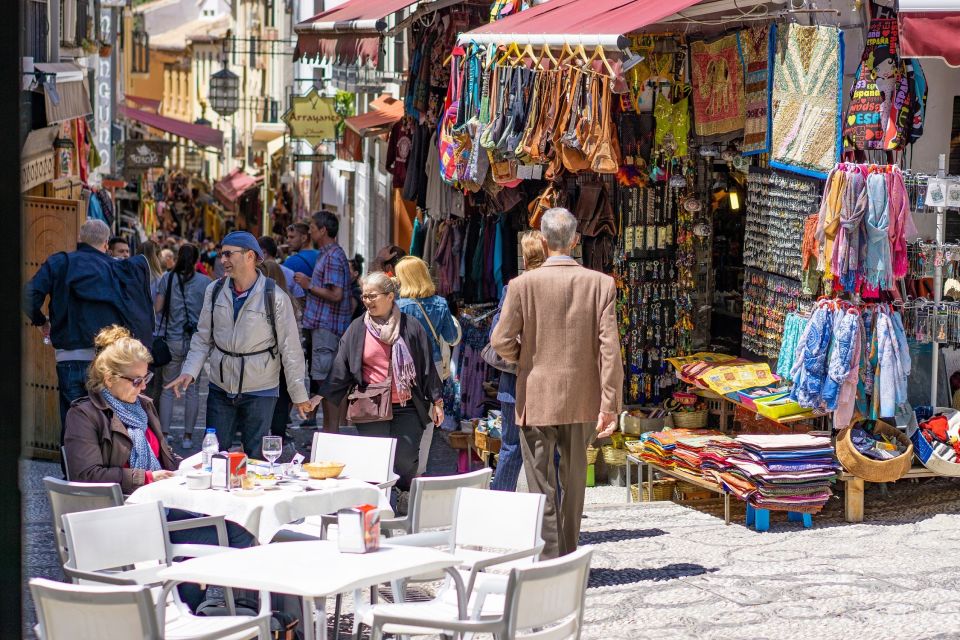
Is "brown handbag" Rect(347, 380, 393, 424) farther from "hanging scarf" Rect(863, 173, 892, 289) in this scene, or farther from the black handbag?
"hanging scarf" Rect(863, 173, 892, 289)

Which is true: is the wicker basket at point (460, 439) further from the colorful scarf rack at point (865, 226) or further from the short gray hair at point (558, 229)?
the short gray hair at point (558, 229)

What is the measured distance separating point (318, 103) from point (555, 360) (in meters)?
17.4

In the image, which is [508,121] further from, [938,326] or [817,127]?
[938,326]

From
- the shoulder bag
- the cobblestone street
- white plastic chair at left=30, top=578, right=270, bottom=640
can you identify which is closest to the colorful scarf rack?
the cobblestone street

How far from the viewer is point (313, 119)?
24.0 m

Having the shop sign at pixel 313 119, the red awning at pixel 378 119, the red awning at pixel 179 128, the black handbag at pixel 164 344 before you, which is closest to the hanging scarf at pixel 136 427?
the black handbag at pixel 164 344

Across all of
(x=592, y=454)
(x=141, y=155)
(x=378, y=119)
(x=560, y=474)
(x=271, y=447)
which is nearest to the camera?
(x=271, y=447)

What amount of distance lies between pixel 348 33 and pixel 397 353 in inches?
198

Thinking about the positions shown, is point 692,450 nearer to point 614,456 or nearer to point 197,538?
point 614,456

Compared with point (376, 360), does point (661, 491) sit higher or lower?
lower

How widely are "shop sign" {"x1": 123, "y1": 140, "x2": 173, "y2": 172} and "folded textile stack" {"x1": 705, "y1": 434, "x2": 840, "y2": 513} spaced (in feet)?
84.8

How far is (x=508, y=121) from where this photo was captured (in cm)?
999

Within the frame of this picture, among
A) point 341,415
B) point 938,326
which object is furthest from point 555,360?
point 938,326

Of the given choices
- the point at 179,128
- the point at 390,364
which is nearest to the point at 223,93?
the point at 179,128
